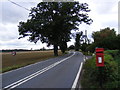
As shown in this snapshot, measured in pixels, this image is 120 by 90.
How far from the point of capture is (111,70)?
8.26m

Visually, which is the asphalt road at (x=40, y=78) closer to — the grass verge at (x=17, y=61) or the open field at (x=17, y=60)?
the grass verge at (x=17, y=61)

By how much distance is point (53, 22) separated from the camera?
41344mm

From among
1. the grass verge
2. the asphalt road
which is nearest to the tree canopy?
the grass verge

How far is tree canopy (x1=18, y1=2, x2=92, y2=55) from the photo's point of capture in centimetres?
4191

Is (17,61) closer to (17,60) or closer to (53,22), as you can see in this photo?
(17,60)

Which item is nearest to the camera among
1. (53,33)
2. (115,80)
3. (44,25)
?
(115,80)

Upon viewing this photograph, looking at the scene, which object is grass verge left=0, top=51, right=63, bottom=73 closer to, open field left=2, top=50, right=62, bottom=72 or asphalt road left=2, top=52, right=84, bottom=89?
open field left=2, top=50, right=62, bottom=72

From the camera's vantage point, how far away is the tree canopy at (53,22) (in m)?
41.9

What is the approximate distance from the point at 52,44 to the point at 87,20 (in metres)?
10.0

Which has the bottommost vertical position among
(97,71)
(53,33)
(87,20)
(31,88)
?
(31,88)

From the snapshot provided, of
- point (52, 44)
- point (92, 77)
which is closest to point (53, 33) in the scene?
point (52, 44)

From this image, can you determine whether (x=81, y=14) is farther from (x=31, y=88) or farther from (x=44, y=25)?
(x=31, y=88)

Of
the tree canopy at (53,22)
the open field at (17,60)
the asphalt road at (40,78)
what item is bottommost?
the open field at (17,60)

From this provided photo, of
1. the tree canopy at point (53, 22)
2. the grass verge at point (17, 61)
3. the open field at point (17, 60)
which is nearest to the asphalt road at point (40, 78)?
the grass verge at point (17, 61)
